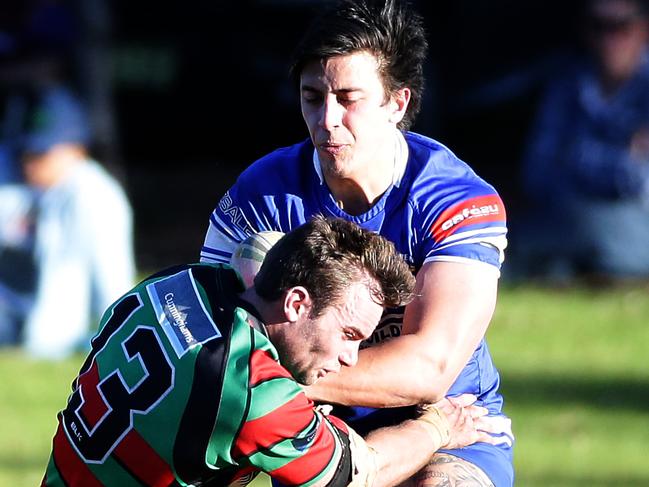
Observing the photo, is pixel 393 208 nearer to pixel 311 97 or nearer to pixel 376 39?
pixel 311 97

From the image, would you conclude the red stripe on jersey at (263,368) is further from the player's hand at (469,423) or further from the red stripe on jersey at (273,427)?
the player's hand at (469,423)

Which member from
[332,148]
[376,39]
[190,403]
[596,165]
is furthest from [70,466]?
[596,165]

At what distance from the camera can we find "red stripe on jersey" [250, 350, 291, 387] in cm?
393

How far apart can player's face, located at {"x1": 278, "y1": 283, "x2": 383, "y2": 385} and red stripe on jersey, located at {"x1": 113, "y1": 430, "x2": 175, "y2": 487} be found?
481 mm

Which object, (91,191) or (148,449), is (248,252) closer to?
(148,449)

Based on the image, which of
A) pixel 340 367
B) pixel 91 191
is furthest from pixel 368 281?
pixel 91 191

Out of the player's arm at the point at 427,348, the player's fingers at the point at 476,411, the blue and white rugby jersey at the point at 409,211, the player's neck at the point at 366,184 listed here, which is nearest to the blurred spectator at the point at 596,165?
the blue and white rugby jersey at the point at 409,211

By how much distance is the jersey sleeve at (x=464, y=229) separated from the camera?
459 cm

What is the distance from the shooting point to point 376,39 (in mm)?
4621

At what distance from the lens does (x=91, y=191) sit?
35.6ft

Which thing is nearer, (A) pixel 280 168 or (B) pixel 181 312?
(B) pixel 181 312

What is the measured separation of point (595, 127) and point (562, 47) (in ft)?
12.0

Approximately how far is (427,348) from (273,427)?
69 centimetres

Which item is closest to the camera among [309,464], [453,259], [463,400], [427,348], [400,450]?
[309,464]
